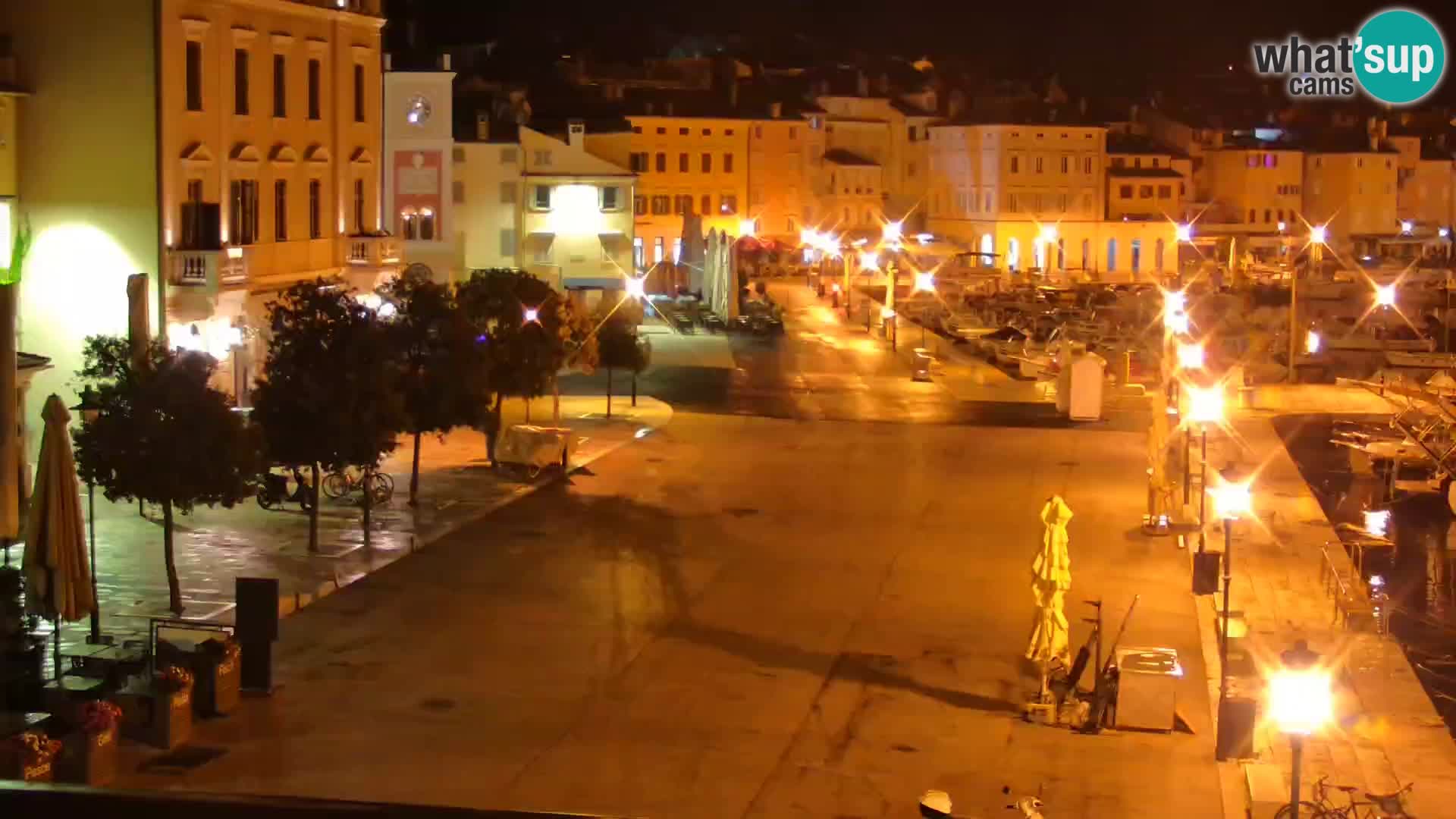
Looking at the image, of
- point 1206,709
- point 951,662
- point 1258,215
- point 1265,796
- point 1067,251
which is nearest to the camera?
point 1265,796

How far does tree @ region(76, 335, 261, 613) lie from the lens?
55.2 ft

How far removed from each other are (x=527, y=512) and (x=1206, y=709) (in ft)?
36.7

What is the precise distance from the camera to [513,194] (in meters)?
62.1

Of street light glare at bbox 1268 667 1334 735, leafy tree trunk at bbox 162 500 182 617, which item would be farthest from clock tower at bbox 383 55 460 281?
street light glare at bbox 1268 667 1334 735

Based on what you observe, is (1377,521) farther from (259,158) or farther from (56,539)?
(56,539)

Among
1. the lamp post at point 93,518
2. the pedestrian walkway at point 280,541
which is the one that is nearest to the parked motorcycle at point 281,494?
the pedestrian walkway at point 280,541

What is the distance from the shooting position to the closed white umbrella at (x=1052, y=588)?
599 inches

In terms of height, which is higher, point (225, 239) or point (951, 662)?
point (225, 239)

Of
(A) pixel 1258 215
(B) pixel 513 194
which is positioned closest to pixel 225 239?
(B) pixel 513 194

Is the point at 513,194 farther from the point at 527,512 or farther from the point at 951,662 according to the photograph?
the point at 951,662

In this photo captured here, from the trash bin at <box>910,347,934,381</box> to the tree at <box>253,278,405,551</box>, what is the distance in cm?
2322

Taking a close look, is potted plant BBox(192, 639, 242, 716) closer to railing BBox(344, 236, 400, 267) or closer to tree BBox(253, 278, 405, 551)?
tree BBox(253, 278, 405, 551)

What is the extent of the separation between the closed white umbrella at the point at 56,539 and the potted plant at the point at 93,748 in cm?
283

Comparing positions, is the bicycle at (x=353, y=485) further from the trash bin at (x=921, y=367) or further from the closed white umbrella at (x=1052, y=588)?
the trash bin at (x=921, y=367)
